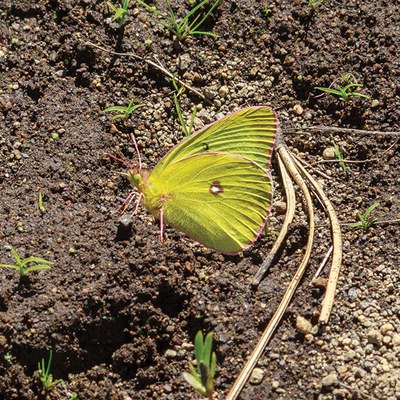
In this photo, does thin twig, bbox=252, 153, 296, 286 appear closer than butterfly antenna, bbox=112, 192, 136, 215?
Yes

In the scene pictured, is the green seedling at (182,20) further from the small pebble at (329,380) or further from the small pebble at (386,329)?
the small pebble at (329,380)

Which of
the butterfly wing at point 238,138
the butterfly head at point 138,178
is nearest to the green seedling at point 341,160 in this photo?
the butterfly wing at point 238,138

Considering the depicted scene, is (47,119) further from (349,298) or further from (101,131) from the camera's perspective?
(349,298)

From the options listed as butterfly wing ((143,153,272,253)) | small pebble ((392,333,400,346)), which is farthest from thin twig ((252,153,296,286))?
small pebble ((392,333,400,346))

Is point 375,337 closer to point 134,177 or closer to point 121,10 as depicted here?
point 134,177

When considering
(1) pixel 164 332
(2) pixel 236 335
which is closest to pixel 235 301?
(2) pixel 236 335

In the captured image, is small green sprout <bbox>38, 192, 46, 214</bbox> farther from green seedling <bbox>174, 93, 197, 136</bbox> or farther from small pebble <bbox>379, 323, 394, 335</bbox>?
small pebble <bbox>379, 323, 394, 335</bbox>
